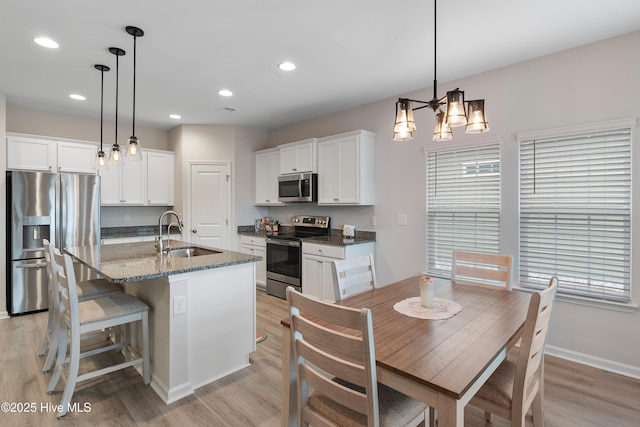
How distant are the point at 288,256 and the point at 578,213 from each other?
321 centimetres

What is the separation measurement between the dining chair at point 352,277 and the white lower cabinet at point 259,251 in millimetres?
2714

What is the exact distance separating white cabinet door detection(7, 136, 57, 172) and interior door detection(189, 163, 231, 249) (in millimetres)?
1780

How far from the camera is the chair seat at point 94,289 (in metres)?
2.60

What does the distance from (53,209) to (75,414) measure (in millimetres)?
2889

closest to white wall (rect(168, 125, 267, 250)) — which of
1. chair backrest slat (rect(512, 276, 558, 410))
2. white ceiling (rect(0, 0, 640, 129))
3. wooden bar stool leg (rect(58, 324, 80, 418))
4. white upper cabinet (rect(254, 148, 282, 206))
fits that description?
white upper cabinet (rect(254, 148, 282, 206))

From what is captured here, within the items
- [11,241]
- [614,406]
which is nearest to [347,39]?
[614,406]

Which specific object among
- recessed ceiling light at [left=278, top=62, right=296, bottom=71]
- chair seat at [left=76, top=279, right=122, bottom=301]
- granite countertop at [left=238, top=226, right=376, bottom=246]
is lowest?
chair seat at [left=76, top=279, right=122, bottom=301]

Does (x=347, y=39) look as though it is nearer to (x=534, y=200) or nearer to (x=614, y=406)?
(x=534, y=200)

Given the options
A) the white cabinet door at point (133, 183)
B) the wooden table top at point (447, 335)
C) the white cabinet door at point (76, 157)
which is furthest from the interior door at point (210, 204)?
the wooden table top at point (447, 335)

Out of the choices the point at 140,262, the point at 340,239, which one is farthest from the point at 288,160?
the point at 140,262

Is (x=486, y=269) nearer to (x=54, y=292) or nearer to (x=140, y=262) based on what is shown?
(x=140, y=262)

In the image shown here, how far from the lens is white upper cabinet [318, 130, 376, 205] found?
4004 millimetres

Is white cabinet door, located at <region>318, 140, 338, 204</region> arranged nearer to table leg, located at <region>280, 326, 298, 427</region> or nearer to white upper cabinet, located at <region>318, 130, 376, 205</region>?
white upper cabinet, located at <region>318, 130, 376, 205</region>

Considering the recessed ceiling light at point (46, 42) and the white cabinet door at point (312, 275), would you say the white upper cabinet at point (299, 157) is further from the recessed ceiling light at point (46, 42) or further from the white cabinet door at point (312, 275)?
the recessed ceiling light at point (46, 42)
